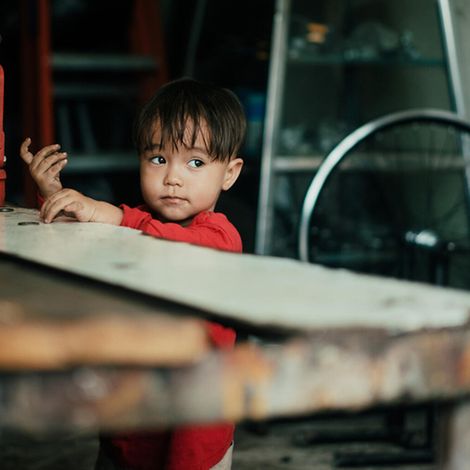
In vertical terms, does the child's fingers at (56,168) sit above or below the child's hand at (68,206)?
above

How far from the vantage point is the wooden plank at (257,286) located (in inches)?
25.0

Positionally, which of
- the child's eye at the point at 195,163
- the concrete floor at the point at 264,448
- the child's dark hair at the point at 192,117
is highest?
the child's dark hair at the point at 192,117

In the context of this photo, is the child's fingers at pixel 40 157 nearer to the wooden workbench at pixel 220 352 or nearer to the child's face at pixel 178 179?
the child's face at pixel 178 179

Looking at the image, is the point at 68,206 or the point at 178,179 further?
the point at 178,179

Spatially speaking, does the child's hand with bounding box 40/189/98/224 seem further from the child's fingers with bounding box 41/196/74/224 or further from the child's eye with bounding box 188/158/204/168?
the child's eye with bounding box 188/158/204/168

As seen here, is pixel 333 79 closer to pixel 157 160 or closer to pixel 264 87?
pixel 264 87

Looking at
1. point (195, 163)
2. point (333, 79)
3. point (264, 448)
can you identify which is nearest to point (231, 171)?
point (195, 163)

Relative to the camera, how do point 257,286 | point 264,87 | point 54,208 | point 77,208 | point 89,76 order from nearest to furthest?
point 257,286
point 54,208
point 77,208
point 264,87
point 89,76

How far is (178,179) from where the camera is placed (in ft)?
5.49

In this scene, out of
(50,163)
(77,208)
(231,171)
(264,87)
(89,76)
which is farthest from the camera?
(89,76)

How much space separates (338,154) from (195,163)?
2.39ft

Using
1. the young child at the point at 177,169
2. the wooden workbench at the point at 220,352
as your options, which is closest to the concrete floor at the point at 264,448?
the young child at the point at 177,169

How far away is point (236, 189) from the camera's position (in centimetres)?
338

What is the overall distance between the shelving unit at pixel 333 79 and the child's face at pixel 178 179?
1321 millimetres
